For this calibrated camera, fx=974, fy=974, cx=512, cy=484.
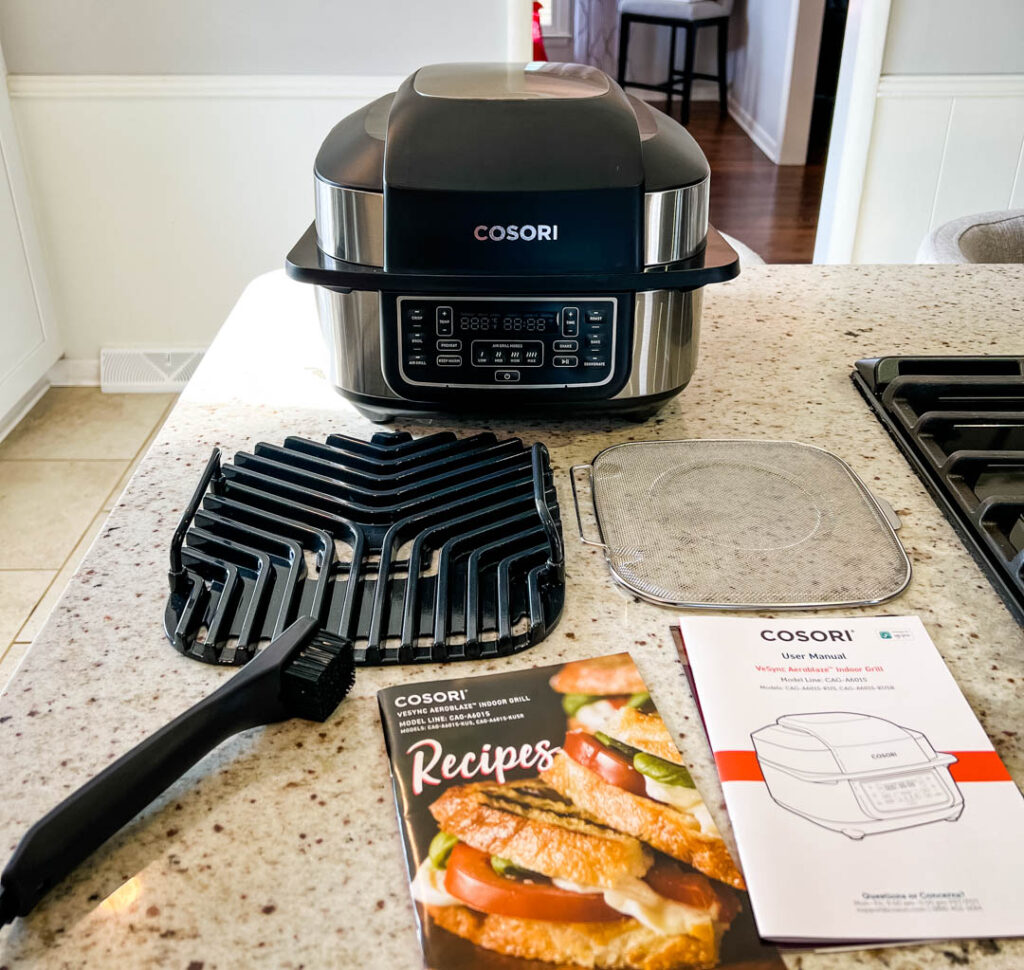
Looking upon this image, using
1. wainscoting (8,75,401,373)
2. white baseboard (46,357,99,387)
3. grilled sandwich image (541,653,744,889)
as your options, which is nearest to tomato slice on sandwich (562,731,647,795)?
grilled sandwich image (541,653,744,889)

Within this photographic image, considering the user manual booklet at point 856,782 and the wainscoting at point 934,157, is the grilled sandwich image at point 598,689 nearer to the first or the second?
the user manual booklet at point 856,782

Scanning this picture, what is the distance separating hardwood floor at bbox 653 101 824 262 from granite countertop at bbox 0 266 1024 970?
2959 millimetres

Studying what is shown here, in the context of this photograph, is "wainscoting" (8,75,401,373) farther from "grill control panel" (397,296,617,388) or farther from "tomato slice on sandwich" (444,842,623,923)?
"tomato slice on sandwich" (444,842,623,923)

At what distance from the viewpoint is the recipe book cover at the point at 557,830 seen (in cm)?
44

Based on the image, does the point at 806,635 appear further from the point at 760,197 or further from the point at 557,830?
the point at 760,197

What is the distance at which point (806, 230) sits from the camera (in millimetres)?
4031

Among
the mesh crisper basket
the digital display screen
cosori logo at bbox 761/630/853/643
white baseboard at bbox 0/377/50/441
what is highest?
the digital display screen

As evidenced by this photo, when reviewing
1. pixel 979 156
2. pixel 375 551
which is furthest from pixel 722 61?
pixel 375 551

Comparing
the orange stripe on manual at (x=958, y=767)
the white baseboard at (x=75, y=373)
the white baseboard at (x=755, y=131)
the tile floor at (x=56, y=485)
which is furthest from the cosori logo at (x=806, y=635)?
the white baseboard at (x=755, y=131)

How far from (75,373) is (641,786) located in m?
2.64

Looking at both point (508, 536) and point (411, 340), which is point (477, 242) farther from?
point (508, 536)

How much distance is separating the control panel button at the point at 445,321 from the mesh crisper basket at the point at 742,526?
0.17 metres

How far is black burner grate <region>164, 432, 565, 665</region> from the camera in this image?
631mm


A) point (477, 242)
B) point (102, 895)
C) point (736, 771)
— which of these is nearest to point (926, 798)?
point (736, 771)
